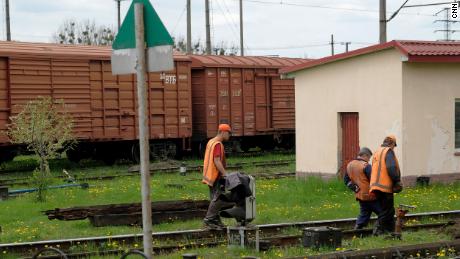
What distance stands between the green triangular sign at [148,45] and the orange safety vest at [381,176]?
5.40 m

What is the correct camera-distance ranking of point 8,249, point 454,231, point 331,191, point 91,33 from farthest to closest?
1. point 91,33
2. point 331,191
3. point 454,231
4. point 8,249

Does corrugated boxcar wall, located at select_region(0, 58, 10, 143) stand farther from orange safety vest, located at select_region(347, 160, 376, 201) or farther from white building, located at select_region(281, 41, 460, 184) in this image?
orange safety vest, located at select_region(347, 160, 376, 201)

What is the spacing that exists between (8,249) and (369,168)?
524cm

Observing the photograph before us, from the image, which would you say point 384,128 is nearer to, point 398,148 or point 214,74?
point 398,148

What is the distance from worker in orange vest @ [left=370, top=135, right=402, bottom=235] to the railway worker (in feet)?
0.43

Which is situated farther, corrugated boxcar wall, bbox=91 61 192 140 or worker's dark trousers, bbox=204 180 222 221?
corrugated boxcar wall, bbox=91 61 192 140

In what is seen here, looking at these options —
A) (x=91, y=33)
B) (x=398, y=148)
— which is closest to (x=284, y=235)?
(x=398, y=148)

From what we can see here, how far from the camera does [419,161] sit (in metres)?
17.3

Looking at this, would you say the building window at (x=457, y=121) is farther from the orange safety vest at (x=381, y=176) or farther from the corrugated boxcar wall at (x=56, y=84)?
the corrugated boxcar wall at (x=56, y=84)

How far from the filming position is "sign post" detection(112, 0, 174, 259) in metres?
6.33

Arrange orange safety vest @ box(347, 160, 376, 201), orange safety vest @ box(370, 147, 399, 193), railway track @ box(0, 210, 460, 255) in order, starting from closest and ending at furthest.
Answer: railway track @ box(0, 210, 460, 255), orange safety vest @ box(370, 147, 399, 193), orange safety vest @ box(347, 160, 376, 201)

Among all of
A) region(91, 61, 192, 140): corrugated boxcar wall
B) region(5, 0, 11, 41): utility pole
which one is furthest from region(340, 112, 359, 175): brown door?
region(5, 0, 11, 41): utility pole

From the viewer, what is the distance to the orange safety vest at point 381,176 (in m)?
10.9

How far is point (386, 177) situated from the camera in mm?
10875
